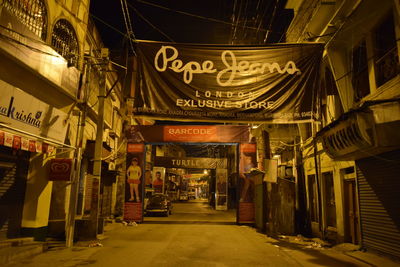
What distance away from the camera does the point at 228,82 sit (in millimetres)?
8070

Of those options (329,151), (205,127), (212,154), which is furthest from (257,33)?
(212,154)

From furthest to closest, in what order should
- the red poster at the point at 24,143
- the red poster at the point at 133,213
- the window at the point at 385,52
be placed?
the red poster at the point at 133,213 → the window at the point at 385,52 → the red poster at the point at 24,143

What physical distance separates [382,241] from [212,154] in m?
53.2

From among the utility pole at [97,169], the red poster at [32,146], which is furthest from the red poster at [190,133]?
the red poster at [32,146]

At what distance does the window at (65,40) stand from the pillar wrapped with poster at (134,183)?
729 cm

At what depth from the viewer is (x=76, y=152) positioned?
10.9 metres

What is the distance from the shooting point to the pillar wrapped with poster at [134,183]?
18094mm

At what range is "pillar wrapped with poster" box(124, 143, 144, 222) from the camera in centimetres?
1809

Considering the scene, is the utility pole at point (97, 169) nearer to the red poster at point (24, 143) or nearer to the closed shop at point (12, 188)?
the closed shop at point (12, 188)

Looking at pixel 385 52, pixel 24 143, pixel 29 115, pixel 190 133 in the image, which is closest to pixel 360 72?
pixel 385 52

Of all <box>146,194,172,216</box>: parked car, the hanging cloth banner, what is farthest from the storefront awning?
<box>146,194,172,216</box>: parked car

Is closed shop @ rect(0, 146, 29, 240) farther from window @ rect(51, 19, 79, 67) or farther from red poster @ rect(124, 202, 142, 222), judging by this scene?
red poster @ rect(124, 202, 142, 222)

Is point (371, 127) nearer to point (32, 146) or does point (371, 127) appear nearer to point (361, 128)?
point (361, 128)

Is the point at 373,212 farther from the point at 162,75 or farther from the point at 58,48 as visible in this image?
the point at 58,48
